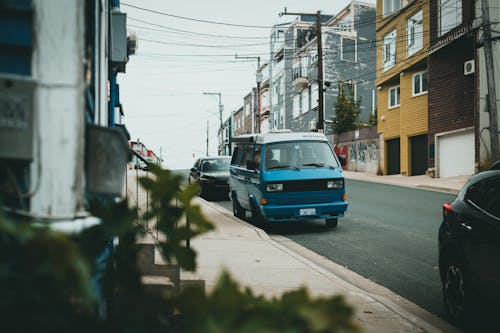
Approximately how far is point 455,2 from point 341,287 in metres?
23.2

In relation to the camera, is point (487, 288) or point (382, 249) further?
point (382, 249)

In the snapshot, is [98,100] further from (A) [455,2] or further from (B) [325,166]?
(A) [455,2]

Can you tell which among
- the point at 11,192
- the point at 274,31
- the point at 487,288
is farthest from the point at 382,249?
the point at 274,31

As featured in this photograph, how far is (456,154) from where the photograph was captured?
85.5ft

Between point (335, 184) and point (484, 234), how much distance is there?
6701mm

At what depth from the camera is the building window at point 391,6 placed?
32.7m

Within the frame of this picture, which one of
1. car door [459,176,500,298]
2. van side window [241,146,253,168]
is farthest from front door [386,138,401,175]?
car door [459,176,500,298]

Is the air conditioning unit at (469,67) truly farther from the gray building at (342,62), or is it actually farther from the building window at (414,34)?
the gray building at (342,62)

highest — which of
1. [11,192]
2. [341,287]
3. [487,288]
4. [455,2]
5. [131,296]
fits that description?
[455,2]

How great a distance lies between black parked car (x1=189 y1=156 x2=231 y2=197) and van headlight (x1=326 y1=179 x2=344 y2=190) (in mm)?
8821

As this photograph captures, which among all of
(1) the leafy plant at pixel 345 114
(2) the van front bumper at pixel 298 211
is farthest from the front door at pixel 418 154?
(2) the van front bumper at pixel 298 211

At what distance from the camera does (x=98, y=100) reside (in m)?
4.32

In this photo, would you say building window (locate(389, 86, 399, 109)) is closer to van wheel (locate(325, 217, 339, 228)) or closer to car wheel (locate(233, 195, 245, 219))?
car wheel (locate(233, 195, 245, 219))

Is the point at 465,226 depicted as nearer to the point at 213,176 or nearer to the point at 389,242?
the point at 389,242
